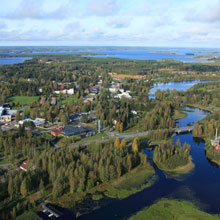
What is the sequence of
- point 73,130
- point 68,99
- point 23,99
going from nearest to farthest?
1. point 73,130
2. point 23,99
3. point 68,99

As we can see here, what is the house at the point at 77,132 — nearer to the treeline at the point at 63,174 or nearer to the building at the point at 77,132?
the building at the point at 77,132

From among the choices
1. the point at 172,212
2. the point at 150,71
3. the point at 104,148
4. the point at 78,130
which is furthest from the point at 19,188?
the point at 150,71

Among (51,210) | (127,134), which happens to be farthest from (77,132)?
(51,210)

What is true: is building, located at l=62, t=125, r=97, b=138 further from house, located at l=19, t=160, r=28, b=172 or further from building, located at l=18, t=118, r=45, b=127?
house, located at l=19, t=160, r=28, b=172

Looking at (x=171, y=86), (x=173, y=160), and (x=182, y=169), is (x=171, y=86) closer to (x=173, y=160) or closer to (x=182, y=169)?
(x=173, y=160)

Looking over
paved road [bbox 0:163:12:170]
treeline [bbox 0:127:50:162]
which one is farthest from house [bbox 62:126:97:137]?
paved road [bbox 0:163:12:170]

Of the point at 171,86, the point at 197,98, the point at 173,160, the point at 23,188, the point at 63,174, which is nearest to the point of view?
the point at 23,188

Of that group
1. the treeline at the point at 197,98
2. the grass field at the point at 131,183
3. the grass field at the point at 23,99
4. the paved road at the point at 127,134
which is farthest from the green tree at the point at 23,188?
the treeline at the point at 197,98

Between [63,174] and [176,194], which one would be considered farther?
[63,174]
